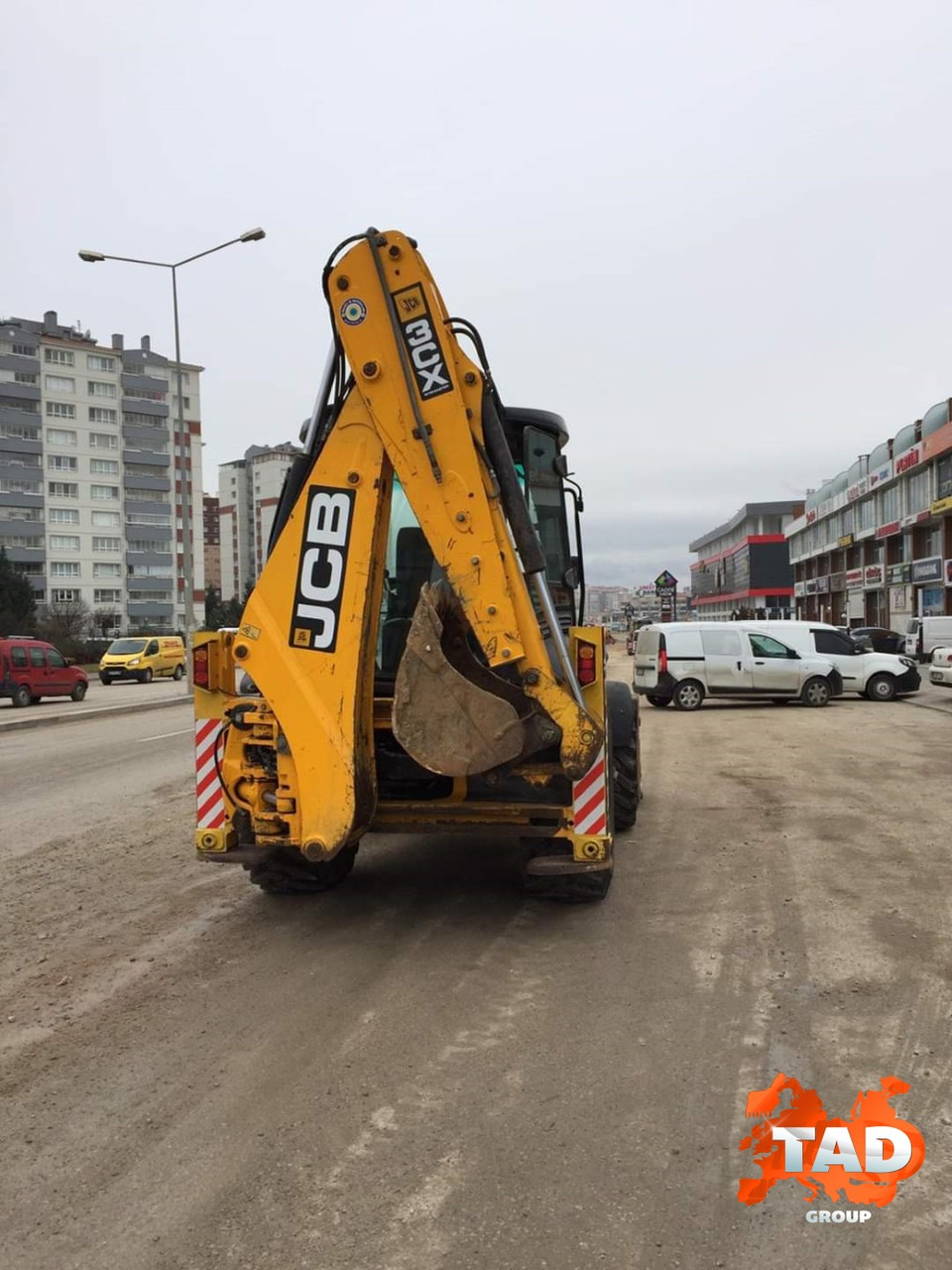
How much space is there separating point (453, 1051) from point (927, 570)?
5403 centimetres

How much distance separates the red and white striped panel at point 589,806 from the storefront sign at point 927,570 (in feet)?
165

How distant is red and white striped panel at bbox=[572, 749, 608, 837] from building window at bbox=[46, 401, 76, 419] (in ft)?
306

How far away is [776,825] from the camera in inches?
339

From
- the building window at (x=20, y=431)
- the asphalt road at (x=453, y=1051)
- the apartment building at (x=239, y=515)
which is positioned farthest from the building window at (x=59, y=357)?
the asphalt road at (x=453, y=1051)

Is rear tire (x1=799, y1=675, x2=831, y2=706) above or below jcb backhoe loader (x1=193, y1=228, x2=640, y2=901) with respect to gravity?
below

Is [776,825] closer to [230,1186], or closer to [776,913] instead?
[776,913]

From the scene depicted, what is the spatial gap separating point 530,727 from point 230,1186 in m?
2.47

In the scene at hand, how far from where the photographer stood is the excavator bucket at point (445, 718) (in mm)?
4797

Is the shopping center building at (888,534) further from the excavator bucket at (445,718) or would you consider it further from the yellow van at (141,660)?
the excavator bucket at (445,718)

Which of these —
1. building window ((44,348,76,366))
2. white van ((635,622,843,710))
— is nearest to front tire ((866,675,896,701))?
white van ((635,622,843,710))

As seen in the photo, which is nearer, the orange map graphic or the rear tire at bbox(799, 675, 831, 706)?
the orange map graphic

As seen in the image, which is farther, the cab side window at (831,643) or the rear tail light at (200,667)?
the cab side window at (831,643)

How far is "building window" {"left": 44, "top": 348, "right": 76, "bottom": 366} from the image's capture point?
88.1 m

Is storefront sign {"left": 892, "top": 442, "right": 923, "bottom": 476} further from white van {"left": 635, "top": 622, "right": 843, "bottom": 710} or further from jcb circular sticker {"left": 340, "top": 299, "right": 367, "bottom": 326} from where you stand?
jcb circular sticker {"left": 340, "top": 299, "right": 367, "bottom": 326}
